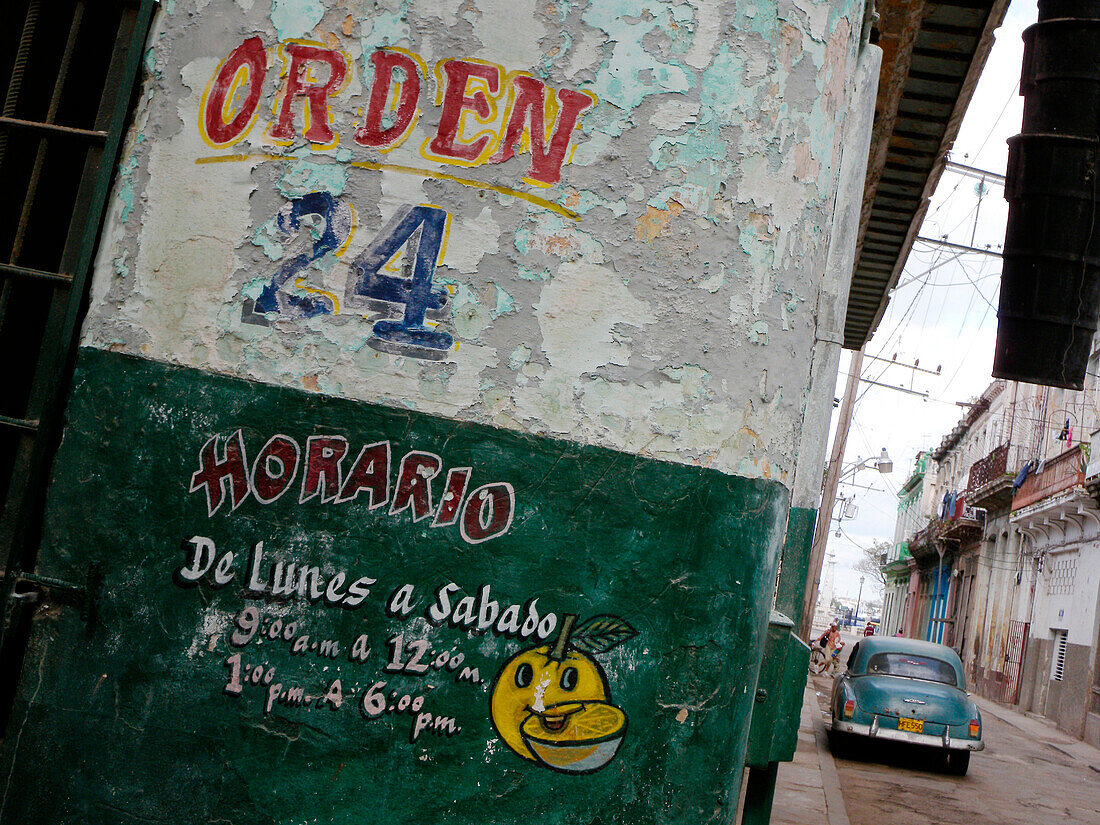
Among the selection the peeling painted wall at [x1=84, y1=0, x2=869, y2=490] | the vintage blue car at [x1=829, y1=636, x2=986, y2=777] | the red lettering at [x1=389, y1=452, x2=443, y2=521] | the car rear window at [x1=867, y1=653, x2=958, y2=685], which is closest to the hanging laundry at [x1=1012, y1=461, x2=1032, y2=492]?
the vintage blue car at [x1=829, y1=636, x2=986, y2=777]

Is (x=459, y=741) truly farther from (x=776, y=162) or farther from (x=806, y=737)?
(x=806, y=737)

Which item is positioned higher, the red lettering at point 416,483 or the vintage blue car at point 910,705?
the red lettering at point 416,483

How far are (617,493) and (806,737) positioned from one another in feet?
37.1

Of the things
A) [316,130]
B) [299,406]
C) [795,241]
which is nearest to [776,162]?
[795,241]

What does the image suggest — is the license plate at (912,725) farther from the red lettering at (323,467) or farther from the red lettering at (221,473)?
the red lettering at (221,473)

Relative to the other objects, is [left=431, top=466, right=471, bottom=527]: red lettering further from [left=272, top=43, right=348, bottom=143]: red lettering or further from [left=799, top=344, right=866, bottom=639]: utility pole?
[left=799, top=344, right=866, bottom=639]: utility pole

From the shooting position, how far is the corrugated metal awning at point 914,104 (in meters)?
5.51

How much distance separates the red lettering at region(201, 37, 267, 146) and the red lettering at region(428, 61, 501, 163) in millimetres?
593

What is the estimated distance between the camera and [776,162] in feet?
10.5

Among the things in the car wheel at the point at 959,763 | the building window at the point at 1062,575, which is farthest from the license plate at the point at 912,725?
the building window at the point at 1062,575

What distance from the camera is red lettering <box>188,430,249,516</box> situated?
3.04m

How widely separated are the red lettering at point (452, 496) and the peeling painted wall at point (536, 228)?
17cm

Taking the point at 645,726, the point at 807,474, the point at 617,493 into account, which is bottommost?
the point at 645,726

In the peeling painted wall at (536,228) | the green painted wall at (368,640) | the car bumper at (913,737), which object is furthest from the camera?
the car bumper at (913,737)
